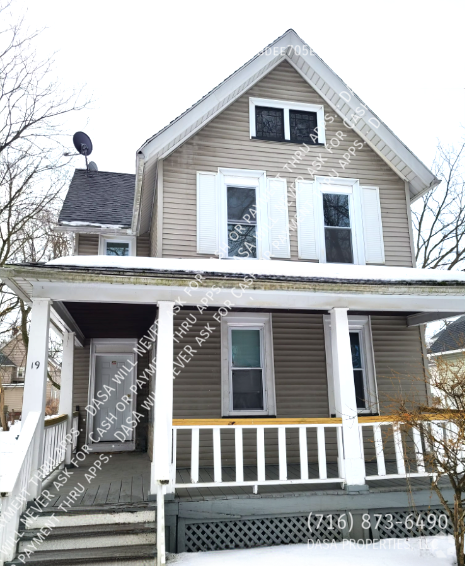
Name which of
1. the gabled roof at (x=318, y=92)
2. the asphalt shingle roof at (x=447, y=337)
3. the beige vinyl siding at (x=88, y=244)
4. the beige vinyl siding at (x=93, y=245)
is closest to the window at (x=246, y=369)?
the gabled roof at (x=318, y=92)

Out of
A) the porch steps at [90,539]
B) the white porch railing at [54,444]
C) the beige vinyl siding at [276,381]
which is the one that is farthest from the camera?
the beige vinyl siding at [276,381]

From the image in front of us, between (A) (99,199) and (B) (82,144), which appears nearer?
(A) (99,199)

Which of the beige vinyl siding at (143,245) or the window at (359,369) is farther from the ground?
the beige vinyl siding at (143,245)

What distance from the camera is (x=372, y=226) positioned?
9.12 metres

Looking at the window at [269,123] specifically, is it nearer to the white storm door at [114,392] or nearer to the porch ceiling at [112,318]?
the porch ceiling at [112,318]

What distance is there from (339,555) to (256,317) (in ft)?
13.1

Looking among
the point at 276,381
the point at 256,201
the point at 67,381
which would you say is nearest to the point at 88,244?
the point at 67,381

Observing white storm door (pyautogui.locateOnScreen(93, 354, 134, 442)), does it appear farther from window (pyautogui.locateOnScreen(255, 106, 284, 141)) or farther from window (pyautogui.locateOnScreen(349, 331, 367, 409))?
window (pyautogui.locateOnScreen(255, 106, 284, 141))

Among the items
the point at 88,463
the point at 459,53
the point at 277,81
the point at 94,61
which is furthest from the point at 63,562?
the point at 459,53

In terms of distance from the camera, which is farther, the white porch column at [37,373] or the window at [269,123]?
the window at [269,123]

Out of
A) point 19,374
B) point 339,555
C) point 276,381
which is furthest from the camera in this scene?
point 19,374

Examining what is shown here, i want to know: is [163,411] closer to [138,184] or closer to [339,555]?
[339,555]

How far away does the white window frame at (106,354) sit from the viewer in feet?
34.0

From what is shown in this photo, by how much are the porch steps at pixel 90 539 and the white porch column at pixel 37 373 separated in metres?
0.46
